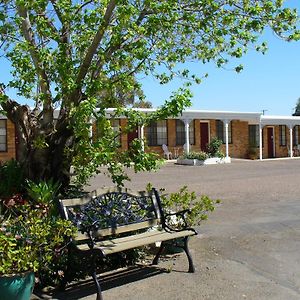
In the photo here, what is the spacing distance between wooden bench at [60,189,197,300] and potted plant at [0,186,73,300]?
→ 10.6 inches

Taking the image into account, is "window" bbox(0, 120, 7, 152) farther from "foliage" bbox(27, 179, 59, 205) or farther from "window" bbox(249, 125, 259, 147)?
"foliage" bbox(27, 179, 59, 205)

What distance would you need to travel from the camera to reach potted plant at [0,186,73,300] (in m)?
4.33

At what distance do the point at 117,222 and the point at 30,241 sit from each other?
1413 millimetres

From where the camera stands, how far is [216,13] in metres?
7.31

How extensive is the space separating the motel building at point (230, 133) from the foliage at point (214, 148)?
67 cm

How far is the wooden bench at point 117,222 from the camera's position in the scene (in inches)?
209

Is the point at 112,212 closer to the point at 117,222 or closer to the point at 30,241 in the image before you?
the point at 117,222

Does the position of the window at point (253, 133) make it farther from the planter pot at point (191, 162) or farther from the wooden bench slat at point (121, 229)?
the wooden bench slat at point (121, 229)

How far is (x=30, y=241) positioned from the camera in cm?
466

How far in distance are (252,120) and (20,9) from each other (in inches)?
1069

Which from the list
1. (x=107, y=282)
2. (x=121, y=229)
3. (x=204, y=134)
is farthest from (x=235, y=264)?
(x=204, y=134)

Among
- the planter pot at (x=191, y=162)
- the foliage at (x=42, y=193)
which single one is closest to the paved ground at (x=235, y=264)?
the foliage at (x=42, y=193)

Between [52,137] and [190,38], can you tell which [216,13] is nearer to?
[190,38]

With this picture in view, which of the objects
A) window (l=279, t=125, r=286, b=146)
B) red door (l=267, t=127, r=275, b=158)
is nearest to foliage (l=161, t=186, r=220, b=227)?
red door (l=267, t=127, r=275, b=158)
